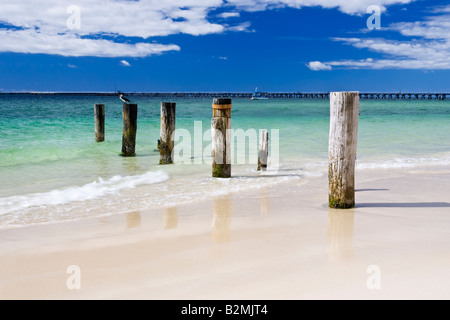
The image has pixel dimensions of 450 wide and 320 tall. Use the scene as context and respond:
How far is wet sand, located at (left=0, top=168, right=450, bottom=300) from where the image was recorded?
299 centimetres

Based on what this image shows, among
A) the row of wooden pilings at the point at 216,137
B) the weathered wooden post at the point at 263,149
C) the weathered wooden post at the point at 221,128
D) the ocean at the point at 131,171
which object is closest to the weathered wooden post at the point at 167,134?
the row of wooden pilings at the point at 216,137

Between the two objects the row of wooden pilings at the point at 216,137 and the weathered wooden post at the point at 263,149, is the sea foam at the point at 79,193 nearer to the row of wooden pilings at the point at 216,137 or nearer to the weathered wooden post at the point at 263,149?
the row of wooden pilings at the point at 216,137

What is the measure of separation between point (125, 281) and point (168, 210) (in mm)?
2275

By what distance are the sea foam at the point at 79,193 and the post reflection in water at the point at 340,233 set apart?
3633mm

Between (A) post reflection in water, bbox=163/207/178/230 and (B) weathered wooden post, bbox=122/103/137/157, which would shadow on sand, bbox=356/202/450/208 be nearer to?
(A) post reflection in water, bbox=163/207/178/230

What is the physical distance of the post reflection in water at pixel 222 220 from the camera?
13.8ft

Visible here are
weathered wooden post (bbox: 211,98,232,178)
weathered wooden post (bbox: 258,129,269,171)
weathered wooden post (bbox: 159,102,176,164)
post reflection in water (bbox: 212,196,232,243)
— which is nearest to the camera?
post reflection in water (bbox: 212,196,232,243)

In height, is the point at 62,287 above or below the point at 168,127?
below

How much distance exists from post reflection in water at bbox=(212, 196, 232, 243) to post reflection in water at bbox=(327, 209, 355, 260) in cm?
102

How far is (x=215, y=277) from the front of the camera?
3180 millimetres

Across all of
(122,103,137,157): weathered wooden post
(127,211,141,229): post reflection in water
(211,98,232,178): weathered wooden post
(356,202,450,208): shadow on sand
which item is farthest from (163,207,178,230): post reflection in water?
(122,103,137,157): weathered wooden post

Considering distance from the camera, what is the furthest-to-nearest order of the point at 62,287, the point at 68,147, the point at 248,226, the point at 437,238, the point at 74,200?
the point at 68,147, the point at 74,200, the point at 248,226, the point at 437,238, the point at 62,287
